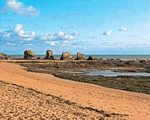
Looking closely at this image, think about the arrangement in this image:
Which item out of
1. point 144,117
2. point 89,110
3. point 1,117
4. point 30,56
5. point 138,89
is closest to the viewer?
point 1,117

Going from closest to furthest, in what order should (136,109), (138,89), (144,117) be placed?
(144,117)
(136,109)
(138,89)

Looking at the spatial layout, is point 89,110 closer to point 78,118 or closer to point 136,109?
point 78,118

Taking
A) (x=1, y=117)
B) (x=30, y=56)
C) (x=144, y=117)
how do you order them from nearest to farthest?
(x=1, y=117) < (x=144, y=117) < (x=30, y=56)

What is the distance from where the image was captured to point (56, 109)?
33.6 ft

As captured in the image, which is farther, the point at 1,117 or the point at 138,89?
the point at 138,89

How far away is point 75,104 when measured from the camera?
12.1 meters

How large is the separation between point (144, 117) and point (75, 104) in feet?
14.2

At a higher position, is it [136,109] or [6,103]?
[6,103]

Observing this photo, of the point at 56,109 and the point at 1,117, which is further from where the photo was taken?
the point at 56,109

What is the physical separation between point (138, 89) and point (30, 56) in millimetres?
68397

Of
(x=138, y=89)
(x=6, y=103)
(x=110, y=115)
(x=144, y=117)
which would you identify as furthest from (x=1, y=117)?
(x=138, y=89)

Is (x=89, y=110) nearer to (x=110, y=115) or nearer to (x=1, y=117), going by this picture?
(x=110, y=115)

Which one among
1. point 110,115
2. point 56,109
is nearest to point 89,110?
point 110,115

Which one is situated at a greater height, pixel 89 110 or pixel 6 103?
pixel 6 103
